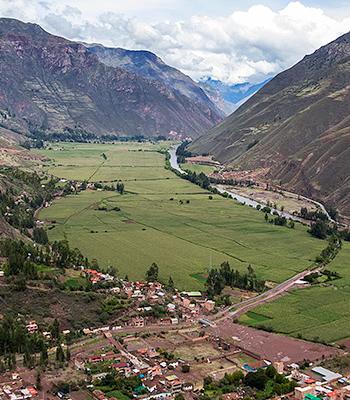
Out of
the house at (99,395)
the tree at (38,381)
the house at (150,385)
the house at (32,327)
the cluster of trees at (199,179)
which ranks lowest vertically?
the tree at (38,381)

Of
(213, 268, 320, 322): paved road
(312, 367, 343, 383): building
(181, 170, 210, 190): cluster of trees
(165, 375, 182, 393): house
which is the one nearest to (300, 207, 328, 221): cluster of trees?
(181, 170, 210, 190): cluster of trees

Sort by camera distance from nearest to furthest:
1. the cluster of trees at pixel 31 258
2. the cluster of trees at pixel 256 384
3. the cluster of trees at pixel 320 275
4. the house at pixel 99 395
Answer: the house at pixel 99 395 → the cluster of trees at pixel 256 384 → the cluster of trees at pixel 31 258 → the cluster of trees at pixel 320 275

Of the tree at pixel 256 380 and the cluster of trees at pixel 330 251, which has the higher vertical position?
the cluster of trees at pixel 330 251

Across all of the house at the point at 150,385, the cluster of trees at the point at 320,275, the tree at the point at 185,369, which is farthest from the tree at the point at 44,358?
the cluster of trees at the point at 320,275

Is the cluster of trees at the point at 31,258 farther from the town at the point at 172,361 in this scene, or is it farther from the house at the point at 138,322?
the house at the point at 138,322

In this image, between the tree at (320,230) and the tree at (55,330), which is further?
the tree at (320,230)

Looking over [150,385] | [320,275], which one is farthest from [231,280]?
[150,385]
